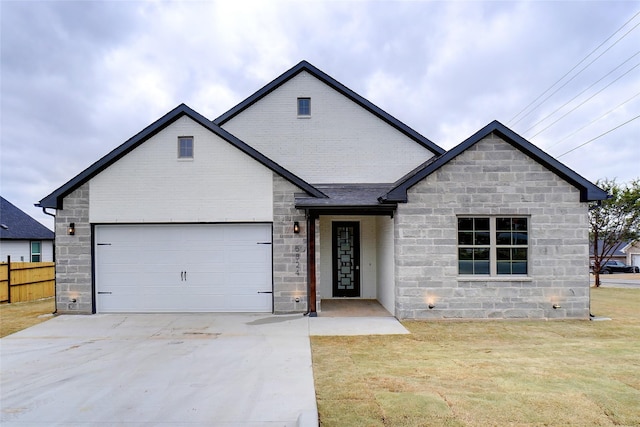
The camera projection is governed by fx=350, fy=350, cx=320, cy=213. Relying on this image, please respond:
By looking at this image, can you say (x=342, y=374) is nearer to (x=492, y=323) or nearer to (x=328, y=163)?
(x=492, y=323)

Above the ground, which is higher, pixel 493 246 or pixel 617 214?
pixel 617 214

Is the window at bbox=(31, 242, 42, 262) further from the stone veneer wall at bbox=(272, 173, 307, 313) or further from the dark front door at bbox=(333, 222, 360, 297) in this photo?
the dark front door at bbox=(333, 222, 360, 297)

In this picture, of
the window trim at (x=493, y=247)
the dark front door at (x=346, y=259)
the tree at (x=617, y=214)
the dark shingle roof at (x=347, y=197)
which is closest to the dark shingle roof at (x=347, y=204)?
the dark shingle roof at (x=347, y=197)

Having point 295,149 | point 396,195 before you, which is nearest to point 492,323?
point 396,195

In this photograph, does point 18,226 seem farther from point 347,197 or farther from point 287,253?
point 347,197

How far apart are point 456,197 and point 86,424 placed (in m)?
7.90

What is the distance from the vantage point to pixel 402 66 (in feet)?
58.4

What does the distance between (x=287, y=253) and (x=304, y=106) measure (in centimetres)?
554

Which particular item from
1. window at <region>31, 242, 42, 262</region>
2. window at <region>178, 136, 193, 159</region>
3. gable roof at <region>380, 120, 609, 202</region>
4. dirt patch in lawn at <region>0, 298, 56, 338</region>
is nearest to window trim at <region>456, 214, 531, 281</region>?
gable roof at <region>380, 120, 609, 202</region>

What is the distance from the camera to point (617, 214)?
669 inches

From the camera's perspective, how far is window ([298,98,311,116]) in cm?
1202

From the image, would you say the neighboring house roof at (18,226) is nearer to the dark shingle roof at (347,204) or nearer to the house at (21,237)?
the house at (21,237)

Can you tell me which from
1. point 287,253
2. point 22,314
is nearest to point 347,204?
point 287,253

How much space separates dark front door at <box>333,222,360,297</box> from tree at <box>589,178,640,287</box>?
1331 centimetres
